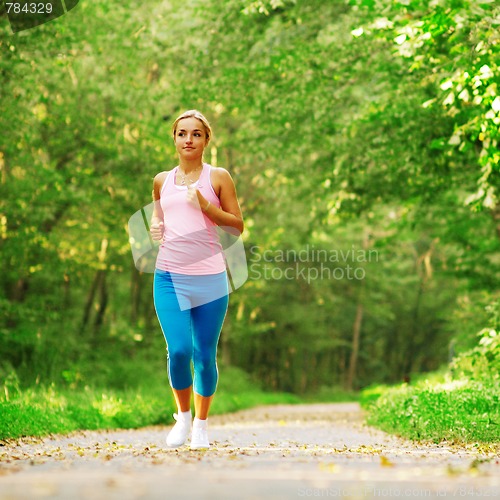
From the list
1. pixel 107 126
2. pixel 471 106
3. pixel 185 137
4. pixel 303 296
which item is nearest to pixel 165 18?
pixel 107 126

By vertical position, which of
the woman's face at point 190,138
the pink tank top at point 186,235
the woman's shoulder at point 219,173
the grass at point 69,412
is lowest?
the grass at point 69,412

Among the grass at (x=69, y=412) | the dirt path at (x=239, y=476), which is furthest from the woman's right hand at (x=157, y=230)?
the grass at (x=69, y=412)

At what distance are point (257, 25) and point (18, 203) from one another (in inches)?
268

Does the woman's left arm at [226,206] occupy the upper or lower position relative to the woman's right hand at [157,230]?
upper

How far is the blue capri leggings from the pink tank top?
79 millimetres

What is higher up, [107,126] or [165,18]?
[165,18]

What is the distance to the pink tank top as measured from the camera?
6828 mm

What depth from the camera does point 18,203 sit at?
→ 20.2 meters

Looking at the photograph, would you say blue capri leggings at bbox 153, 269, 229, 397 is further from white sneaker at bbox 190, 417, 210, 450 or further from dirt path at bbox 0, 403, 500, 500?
dirt path at bbox 0, 403, 500, 500

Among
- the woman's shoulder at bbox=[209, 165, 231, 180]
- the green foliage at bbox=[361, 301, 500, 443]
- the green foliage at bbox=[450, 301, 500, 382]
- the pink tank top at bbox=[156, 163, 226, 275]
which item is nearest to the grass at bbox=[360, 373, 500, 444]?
the green foliage at bbox=[361, 301, 500, 443]

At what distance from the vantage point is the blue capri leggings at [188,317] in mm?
6801

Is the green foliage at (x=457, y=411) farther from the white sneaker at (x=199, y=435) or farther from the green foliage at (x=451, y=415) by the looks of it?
the white sneaker at (x=199, y=435)

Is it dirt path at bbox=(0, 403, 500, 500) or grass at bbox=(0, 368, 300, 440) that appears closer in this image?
dirt path at bbox=(0, 403, 500, 500)

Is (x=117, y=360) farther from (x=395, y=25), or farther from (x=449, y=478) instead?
(x=449, y=478)
